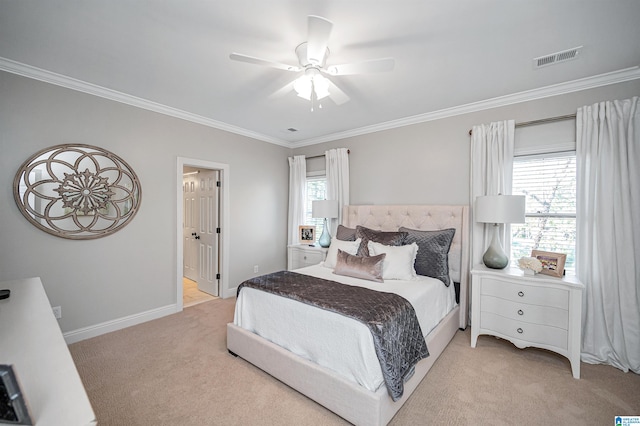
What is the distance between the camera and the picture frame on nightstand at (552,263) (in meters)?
2.48

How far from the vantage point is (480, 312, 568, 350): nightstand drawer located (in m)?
2.36

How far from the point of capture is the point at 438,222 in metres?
3.33

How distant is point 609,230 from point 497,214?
91cm

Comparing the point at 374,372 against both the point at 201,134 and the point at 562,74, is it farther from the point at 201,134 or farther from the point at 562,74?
the point at 201,134

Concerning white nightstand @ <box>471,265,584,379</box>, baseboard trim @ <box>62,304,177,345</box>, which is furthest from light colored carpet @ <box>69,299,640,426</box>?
white nightstand @ <box>471,265,584,379</box>

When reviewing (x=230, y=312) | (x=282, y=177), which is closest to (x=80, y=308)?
(x=230, y=312)

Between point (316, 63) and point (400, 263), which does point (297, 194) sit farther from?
point (316, 63)

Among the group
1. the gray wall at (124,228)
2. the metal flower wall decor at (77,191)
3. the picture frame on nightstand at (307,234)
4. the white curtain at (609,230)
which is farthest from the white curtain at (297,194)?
the white curtain at (609,230)

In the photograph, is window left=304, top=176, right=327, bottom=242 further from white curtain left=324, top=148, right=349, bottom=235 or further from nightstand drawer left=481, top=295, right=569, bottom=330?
nightstand drawer left=481, top=295, right=569, bottom=330

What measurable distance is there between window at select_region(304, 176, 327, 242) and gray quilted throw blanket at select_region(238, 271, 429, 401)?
233 cm

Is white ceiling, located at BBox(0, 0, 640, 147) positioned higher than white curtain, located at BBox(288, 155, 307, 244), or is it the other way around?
white ceiling, located at BBox(0, 0, 640, 147)

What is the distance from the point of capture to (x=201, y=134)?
12.5ft

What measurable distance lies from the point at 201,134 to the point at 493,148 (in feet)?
12.1

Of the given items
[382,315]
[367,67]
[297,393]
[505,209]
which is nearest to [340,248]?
[382,315]
